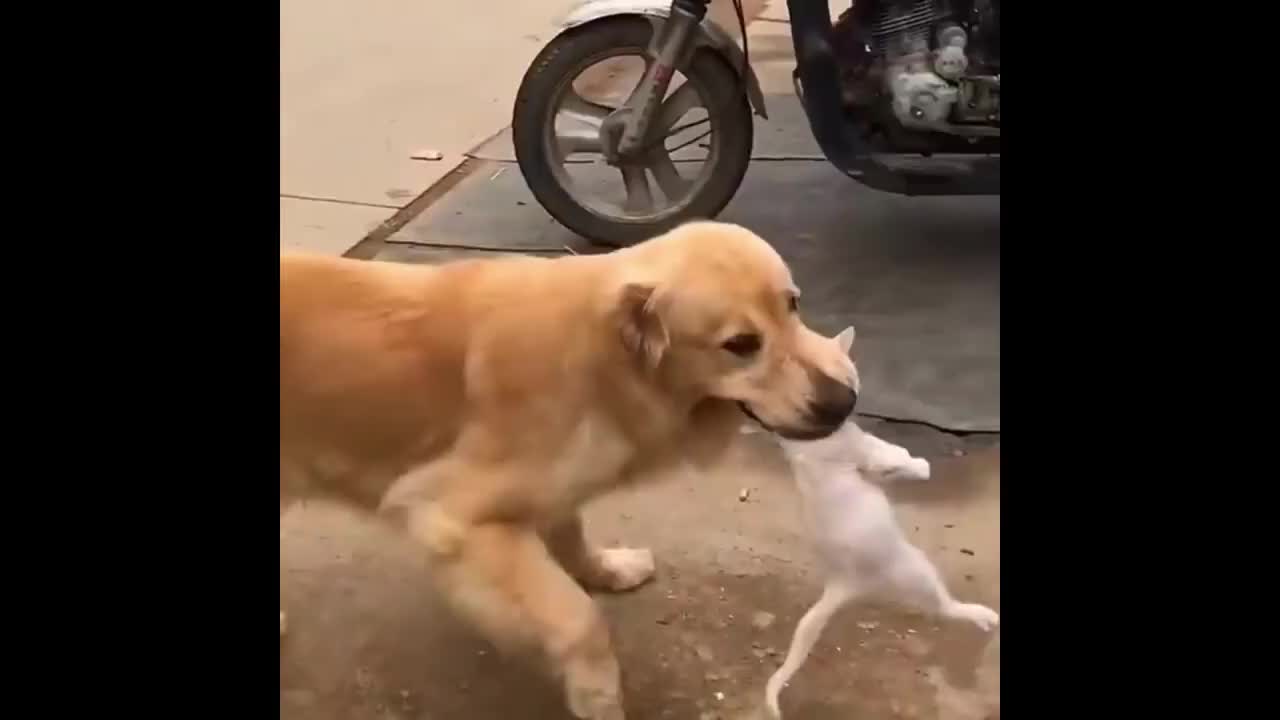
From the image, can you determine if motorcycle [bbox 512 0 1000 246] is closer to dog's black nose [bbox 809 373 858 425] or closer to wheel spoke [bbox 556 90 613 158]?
wheel spoke [bbox 556 90 613 158]

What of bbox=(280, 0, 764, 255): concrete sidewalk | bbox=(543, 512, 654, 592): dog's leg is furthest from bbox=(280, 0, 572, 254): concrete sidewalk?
bbox=(543, 512, 654, 592): dog's leg

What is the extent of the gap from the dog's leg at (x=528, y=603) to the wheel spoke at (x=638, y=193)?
194 cm

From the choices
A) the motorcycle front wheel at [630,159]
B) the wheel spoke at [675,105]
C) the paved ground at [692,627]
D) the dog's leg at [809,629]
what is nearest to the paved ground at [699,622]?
the paved ground at [692,627]

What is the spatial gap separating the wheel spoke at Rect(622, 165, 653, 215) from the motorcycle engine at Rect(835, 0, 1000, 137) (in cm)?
68

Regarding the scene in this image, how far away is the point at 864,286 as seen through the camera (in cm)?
343

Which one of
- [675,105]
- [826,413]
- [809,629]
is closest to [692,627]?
[809,629]

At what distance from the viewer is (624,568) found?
2.27 metres

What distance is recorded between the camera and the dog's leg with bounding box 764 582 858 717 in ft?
6.04

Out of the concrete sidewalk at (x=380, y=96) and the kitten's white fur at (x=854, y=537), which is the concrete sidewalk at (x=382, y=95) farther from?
the kitten's white fur at (x=854, y=537)

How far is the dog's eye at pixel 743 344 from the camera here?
5.80 feet

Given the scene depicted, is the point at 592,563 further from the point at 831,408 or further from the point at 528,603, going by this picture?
the point at 831,408

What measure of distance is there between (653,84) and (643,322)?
5.95 ft

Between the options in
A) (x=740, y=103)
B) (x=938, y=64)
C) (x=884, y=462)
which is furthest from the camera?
(x=740, y=103)
